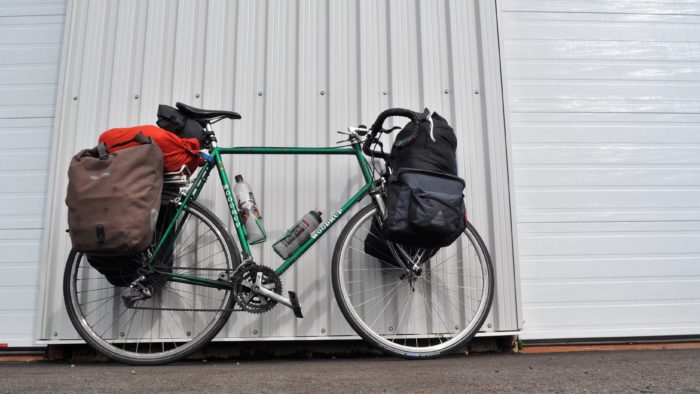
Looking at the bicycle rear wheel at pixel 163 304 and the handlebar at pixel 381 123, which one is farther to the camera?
the bicycle rear wheel at pixel 163 304

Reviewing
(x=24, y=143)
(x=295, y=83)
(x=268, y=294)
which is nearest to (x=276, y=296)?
(x=268, y=294)

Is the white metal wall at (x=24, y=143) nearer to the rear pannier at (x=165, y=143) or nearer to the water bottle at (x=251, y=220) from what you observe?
the rear pannier at (x=165, y=143)

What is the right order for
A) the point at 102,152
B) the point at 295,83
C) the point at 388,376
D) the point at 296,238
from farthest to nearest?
1. the point at 295,83
2. the point at 296,238
3. the point at 102,152
4. the point at 388,376

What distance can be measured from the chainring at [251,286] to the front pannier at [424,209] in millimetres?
638

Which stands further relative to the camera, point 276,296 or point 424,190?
point 276,296

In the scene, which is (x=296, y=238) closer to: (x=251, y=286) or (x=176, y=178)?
(x=251, y=286)

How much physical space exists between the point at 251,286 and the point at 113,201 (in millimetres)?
764

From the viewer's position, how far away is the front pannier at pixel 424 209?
2.24 m

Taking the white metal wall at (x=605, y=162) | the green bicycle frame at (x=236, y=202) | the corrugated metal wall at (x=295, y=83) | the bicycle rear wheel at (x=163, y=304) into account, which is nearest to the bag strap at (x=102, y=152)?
the green bicycle frame at (x=236, y=202)

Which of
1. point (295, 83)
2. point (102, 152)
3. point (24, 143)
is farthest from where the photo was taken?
point (24, 143)

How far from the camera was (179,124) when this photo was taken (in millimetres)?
2545

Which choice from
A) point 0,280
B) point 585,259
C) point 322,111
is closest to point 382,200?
point 322,111

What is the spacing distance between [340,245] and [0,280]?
223 cm

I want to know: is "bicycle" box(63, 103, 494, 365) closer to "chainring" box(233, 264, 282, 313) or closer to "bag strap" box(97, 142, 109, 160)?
"chainring" box(233, 264, 282, 313)
